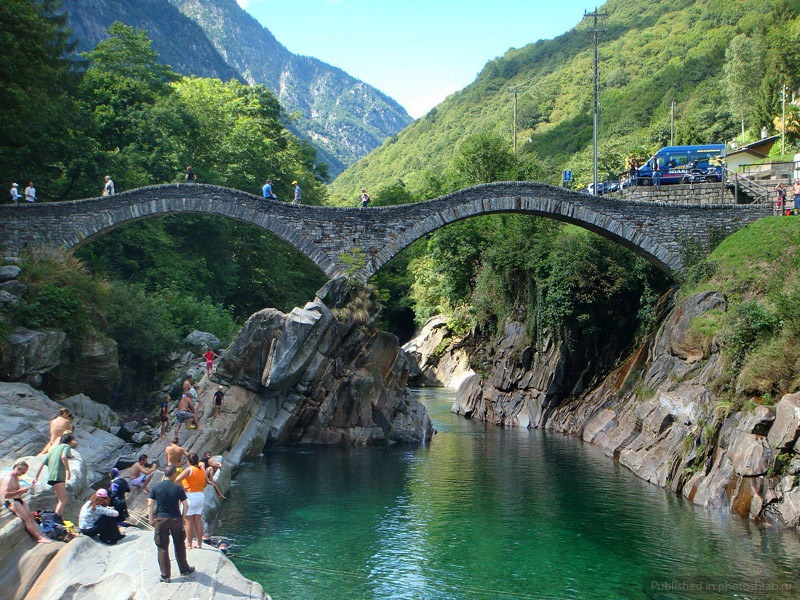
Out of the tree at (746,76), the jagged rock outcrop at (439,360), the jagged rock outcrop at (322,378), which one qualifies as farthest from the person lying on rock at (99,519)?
the tree at (746,76)

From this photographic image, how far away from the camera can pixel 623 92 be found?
314ft

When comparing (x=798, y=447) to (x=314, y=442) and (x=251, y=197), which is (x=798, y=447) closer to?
(x=314, y=442)

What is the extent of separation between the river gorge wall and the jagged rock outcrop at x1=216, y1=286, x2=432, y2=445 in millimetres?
6638

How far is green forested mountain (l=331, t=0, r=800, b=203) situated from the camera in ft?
197

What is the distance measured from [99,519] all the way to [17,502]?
1179 mm

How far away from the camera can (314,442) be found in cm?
2675

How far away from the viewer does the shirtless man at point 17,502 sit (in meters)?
11.5

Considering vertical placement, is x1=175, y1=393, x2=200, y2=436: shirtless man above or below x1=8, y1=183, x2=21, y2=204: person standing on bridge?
below

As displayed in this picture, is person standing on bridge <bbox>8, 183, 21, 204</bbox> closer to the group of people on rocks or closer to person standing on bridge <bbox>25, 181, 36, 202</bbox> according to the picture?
person standing on bridge <bbox>25, 181, 36, 202</bbox>

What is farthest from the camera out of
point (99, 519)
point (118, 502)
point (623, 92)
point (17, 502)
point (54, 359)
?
point (623, 92)

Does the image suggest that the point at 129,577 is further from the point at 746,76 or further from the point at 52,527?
the point at 746,76

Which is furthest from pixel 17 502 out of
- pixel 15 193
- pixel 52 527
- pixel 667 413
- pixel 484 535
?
pixel 15 193

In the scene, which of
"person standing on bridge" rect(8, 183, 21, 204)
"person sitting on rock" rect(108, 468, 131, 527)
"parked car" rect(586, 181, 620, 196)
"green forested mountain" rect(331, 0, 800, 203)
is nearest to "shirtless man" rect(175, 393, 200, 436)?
"person sitting on rock" rect(108, 468, 131, 527)

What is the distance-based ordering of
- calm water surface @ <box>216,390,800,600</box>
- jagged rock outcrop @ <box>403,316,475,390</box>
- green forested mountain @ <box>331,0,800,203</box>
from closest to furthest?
calm water surface @ <box>216,390,800,600</box>
jagged rock outcrop @ <box>403,316,475,390</box>
green forested mountain @ <box>331,0,800,203</box>
